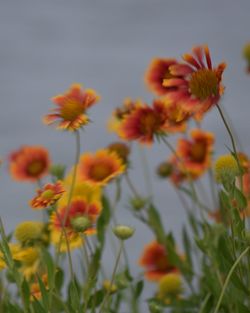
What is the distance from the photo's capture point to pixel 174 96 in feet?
2.70

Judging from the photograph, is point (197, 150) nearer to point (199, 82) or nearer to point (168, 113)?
point (168, 113)

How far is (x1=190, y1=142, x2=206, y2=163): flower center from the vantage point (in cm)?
148

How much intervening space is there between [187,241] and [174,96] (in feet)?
2.21

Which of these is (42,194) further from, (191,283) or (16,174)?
(16,174)

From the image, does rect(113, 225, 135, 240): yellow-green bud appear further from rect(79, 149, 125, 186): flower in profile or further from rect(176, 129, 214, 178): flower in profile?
rect(176, 129, 214, 178): flower in profile

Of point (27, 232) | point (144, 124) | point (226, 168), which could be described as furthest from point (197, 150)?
point (226, 168)

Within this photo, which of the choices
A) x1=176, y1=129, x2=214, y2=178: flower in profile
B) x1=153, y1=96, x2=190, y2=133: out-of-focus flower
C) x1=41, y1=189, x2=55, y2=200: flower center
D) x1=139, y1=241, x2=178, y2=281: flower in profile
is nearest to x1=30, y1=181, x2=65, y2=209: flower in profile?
x1=41, y1=189, x2=55, y2=200: flower center

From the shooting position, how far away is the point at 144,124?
1110 millimetres

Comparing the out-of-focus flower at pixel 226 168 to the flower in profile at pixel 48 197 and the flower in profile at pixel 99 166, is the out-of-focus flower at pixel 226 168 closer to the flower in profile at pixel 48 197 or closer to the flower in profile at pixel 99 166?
the flower in profile at pixel 48 197

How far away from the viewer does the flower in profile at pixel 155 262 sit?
161 cm

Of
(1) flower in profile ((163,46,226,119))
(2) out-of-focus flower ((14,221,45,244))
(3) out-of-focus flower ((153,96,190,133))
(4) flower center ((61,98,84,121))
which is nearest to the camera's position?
(1) flower in profile ((163,46,226,119))

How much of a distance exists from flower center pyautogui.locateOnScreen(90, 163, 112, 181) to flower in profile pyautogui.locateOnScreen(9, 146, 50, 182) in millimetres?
270

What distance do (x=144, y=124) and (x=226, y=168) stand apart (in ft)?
1.10

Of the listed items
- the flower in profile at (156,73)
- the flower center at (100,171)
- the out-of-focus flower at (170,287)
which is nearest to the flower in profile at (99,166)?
the flower center at (100,171)
